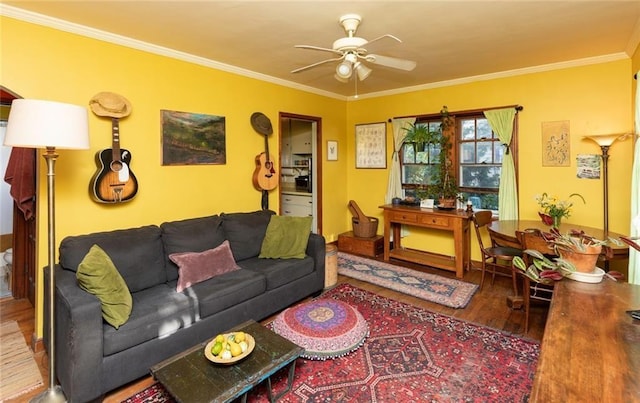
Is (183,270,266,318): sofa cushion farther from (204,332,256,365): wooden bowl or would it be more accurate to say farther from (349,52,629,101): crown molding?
(349,52,629,101): crown molding

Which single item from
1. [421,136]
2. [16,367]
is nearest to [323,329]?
[16,367]

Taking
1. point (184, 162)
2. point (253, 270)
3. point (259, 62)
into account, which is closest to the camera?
point (253, 270)

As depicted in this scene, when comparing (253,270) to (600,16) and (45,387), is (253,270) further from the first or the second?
(600,16)

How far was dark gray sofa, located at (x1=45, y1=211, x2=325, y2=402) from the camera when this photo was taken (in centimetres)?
194

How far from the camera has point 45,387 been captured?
217 cm

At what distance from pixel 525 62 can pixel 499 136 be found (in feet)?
2.88

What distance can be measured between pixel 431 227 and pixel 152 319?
3422 mm

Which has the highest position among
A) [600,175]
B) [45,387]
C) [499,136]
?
[499,136]

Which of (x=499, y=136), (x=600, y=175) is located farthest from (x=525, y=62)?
(x=600, y=175)

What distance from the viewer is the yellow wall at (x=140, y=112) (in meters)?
2.54

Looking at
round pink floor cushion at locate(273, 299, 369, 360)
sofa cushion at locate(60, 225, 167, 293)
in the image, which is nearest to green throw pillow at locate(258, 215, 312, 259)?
round pink floor cushion at locate(273, 299, 369, 360)

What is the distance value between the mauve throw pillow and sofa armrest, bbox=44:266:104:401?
2.26ft

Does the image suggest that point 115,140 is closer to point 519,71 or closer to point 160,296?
point 160,296

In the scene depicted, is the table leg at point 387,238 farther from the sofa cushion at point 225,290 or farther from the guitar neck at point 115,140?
the guitar neck at point 115,140
